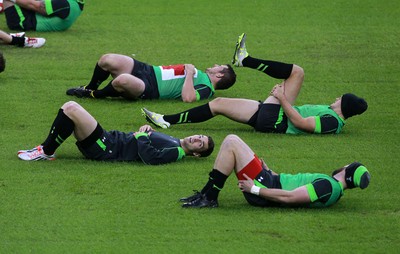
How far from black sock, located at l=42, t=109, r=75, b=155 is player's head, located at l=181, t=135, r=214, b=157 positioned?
48.6 inches

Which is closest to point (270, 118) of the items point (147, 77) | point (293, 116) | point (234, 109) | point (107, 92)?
point (293, 116)

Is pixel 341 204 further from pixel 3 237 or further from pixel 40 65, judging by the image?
pixel 40 65

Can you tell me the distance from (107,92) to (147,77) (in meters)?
0.55

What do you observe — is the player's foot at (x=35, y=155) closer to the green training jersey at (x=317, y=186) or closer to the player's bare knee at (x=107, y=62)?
the player's bare knee at (x=107, y=62)

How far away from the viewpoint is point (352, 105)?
11266mm

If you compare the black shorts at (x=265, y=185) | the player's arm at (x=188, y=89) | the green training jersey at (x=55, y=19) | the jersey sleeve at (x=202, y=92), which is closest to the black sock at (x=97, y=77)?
the player's arm at (x=188, y=89)

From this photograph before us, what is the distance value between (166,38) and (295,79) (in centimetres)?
419

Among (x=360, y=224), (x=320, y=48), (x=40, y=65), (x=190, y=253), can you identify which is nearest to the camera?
(x=190, y=253)

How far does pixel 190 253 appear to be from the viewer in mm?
8164

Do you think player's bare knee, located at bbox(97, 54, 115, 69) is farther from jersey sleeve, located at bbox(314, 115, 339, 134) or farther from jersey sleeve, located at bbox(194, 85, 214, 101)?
jersey sleeve, located at bbox(314, 115, 339, 134)

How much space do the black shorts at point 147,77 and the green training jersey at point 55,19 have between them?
3.08 meters

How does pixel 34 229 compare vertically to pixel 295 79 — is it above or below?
below

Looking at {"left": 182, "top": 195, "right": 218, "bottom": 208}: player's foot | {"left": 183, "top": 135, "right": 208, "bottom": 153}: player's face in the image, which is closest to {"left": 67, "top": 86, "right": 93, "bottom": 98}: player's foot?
{"left": 183, "top": 135, "right": 208, "bottom": 153}: player's face

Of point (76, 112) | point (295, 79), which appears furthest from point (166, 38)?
point (76, 112)
